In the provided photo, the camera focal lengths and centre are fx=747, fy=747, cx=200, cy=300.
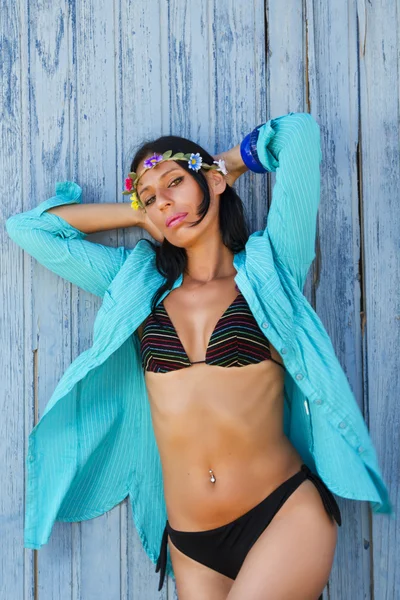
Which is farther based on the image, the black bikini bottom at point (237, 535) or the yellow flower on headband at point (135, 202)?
the yellow flower on headband at point (135, 202)

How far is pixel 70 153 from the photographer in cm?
299

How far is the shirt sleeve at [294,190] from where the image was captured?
2.54 meters

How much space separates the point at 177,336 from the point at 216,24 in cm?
139

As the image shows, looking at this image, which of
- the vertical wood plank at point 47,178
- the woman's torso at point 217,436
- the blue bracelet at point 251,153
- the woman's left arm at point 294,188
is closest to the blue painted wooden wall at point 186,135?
the vertical wood plank at point 47,178

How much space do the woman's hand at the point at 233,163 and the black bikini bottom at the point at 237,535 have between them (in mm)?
1110

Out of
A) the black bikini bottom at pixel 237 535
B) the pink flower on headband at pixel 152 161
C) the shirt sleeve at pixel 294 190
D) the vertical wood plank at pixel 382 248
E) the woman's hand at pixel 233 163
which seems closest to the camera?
the black bikini bottom at pixel 237 535

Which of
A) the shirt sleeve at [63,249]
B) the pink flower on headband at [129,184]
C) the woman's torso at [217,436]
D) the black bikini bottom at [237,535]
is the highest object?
the pink flower on headband at [129,184]

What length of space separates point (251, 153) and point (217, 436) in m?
1.02

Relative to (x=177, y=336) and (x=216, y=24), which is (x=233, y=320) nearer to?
(x=177, y=336)

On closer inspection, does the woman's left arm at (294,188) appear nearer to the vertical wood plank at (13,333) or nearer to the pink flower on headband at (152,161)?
the pink flower on headband at (152,161)

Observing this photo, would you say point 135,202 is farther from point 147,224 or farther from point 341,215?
point 341,215

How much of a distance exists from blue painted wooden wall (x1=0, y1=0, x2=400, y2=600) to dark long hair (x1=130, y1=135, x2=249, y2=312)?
21 cm

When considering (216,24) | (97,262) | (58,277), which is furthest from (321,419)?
(216,24)

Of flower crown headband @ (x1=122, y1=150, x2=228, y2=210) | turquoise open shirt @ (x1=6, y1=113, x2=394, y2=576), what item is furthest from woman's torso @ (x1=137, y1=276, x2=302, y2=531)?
flower crown headband @ (x1=122, y1=150, x2=228, y2=210)
